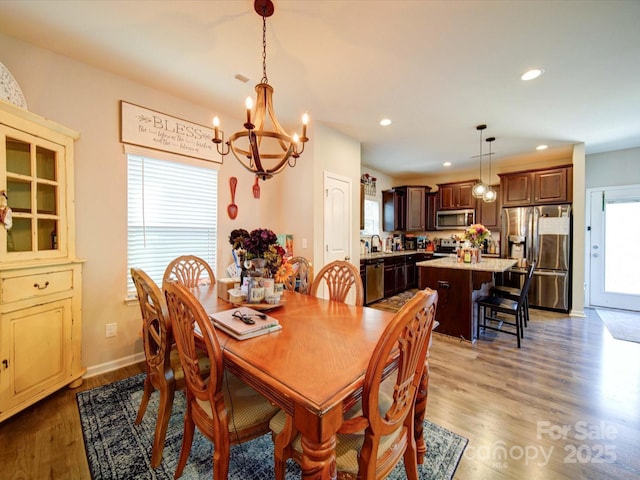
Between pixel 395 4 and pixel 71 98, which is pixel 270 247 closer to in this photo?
pixel 395 4

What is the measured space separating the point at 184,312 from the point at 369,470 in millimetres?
937

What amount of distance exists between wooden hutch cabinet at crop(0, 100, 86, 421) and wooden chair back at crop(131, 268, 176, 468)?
1004 millimetres

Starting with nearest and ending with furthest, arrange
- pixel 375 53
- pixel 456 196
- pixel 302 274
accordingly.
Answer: pixel 375 53
pixel 302 274
pixel 456 196

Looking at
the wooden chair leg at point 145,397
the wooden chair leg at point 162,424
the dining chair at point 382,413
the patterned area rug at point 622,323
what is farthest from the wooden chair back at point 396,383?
the patterned area rug at point 622,323

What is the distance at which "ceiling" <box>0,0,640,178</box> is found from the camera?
173 cm

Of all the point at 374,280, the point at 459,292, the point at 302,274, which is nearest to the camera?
the point at 302,274

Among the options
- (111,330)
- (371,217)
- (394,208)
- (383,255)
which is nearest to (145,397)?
(111,330)

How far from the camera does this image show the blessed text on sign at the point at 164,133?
8.38 feet

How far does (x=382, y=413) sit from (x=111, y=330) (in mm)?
2603

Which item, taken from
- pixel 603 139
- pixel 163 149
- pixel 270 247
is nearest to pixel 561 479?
pixel 270 247

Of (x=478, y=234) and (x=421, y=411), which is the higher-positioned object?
(x=478, y=234)

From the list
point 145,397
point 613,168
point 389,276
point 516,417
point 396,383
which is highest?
point 613,168

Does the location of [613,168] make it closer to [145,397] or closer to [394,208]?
[394,208]

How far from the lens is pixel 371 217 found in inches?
248
